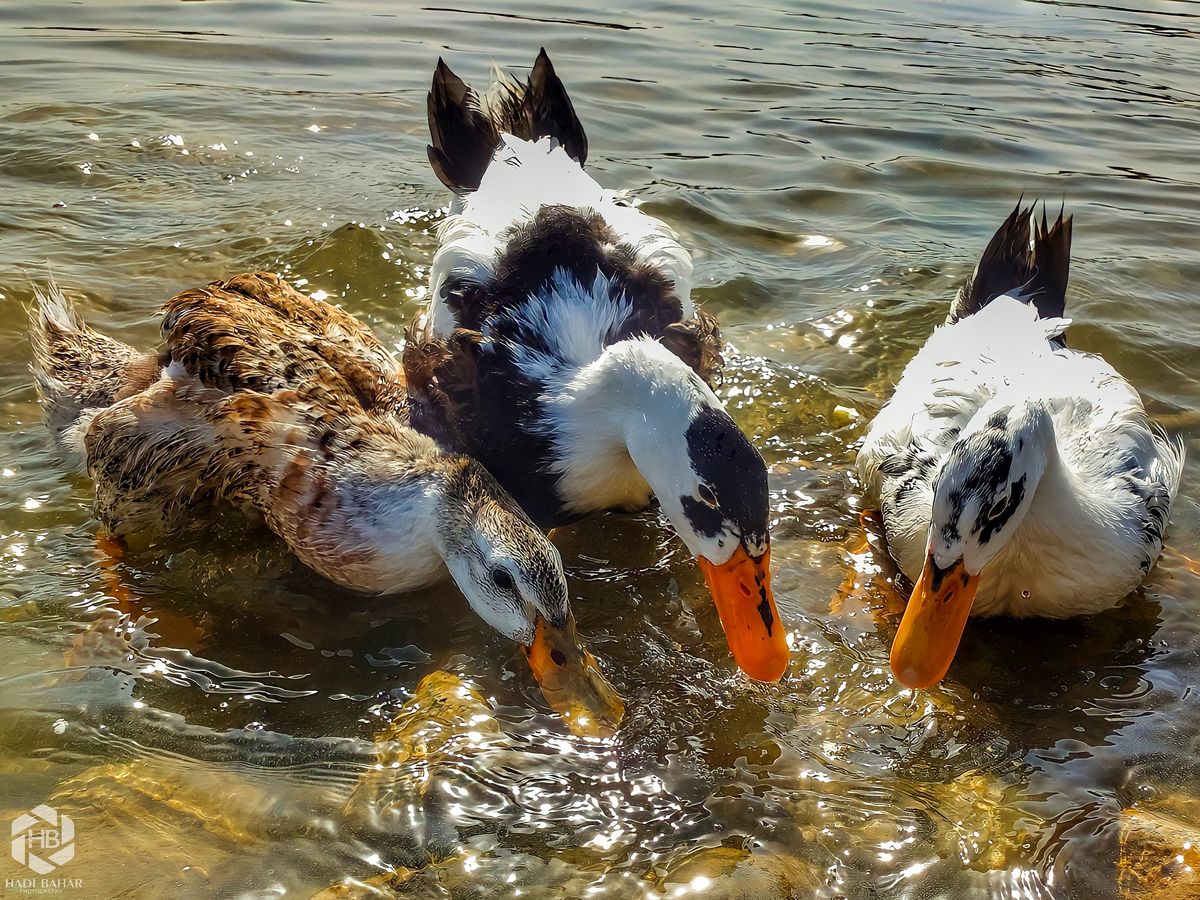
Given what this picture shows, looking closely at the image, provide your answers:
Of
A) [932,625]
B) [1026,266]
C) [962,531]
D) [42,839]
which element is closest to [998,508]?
[962,531]

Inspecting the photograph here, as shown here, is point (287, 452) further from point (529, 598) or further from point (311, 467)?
point (529, 598)

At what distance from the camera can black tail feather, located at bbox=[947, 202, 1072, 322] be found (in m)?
4.81

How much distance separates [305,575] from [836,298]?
12.0ft

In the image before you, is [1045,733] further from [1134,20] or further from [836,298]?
[1134,20]

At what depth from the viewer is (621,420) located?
3736mm

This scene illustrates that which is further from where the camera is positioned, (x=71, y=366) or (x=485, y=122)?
(x=485, y=122)

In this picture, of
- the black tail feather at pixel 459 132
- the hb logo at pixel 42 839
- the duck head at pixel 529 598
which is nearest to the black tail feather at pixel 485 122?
the black tail feather at pixel 459 132

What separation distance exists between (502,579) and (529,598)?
125mm

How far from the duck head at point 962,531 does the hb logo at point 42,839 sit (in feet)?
8.13

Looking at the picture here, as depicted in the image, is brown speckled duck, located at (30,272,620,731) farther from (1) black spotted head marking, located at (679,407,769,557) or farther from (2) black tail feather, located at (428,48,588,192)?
(2) black tail feather, located at (428,48,588,192)

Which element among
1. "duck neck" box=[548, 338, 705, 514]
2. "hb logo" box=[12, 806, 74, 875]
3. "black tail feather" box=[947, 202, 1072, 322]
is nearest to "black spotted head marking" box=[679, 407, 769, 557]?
"duck neck" box=[548, 338, 705, 514]

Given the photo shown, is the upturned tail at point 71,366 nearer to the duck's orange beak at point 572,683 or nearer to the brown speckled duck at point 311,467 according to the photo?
the brown speckled duck at point 311,467

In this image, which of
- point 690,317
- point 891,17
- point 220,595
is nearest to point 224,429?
point 220,595

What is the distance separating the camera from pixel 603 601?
13.0 feet
